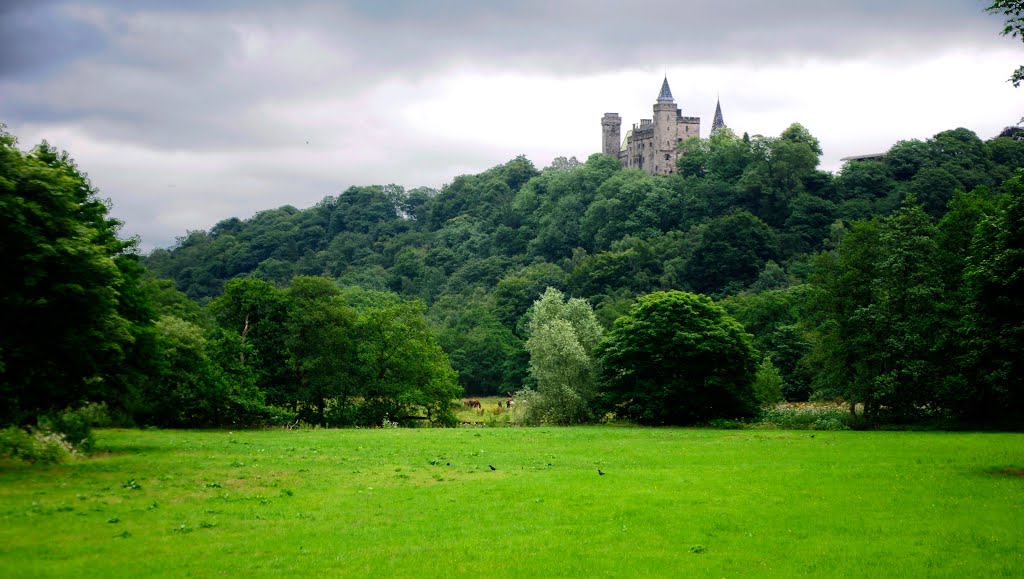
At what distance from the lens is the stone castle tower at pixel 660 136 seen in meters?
174

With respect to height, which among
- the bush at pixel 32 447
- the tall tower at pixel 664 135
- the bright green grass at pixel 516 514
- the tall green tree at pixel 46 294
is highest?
the tall tower at pixel 664 135

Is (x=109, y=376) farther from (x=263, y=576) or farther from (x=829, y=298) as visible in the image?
(x=829, y=298)

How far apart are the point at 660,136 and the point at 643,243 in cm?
6202

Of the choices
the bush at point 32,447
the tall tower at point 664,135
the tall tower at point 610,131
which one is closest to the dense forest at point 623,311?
the bush at point 32,447

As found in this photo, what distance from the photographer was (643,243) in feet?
389

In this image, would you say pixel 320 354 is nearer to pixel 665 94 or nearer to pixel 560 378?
pixel 560 378

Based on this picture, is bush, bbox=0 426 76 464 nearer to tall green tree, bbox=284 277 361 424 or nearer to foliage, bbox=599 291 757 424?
tall green tree, bbox=284 277 361 424

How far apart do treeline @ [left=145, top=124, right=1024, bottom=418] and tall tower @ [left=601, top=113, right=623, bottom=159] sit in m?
22.3

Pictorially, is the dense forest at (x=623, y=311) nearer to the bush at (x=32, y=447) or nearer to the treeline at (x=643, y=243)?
the treeline at (x=643, y=243)

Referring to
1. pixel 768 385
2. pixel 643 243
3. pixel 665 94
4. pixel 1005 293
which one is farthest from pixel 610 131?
pixel 1005 293

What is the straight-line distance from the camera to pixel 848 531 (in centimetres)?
1791

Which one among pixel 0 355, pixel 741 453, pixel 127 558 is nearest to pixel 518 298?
pixel 741 453

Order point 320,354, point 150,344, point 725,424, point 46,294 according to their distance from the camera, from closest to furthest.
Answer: point 46,294
point 150,344
point 725,424
point 320,354

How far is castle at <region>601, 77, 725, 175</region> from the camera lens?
174 m
